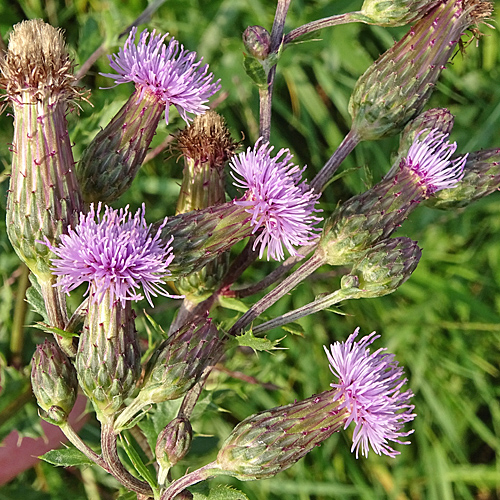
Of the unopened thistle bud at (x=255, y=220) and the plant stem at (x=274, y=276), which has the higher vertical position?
the unopened thistle bud at (x=255, y=220)

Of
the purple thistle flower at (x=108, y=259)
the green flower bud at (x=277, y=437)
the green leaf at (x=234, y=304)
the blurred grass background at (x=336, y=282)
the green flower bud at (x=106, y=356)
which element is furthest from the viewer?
the blurred grass background at (x=336, y=282)

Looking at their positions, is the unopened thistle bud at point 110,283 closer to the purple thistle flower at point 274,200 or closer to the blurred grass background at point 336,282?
the purple thistle flower at point 274,200

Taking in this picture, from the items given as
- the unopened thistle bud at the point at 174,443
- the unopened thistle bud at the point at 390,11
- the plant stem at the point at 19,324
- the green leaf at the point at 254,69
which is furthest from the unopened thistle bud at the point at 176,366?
the unopened thistle bud at the point at 390,11

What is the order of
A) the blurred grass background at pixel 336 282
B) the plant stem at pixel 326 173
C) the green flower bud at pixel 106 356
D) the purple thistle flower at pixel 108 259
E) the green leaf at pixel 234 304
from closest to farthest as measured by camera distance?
the purple thistle flower at pixel 108 259 → the green flower bud at pixel 106 356 → the green leaf at pixel 234 304 → the plant stem at pixel 326 173 → the blurred grass background at pixel 336 282

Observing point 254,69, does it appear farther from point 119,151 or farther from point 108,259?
point 108,259

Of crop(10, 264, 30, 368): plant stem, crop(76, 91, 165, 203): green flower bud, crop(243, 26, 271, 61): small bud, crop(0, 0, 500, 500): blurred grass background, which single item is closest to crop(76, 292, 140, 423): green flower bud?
crop(76, 91, 165, 203): green flower bud

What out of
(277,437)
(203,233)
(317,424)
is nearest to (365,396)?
(317,424)

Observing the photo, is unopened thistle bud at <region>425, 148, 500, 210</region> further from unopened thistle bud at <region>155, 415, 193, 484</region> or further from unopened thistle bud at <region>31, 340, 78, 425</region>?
unopened thistle bud at <region>31, 340, 78, 425</region>
